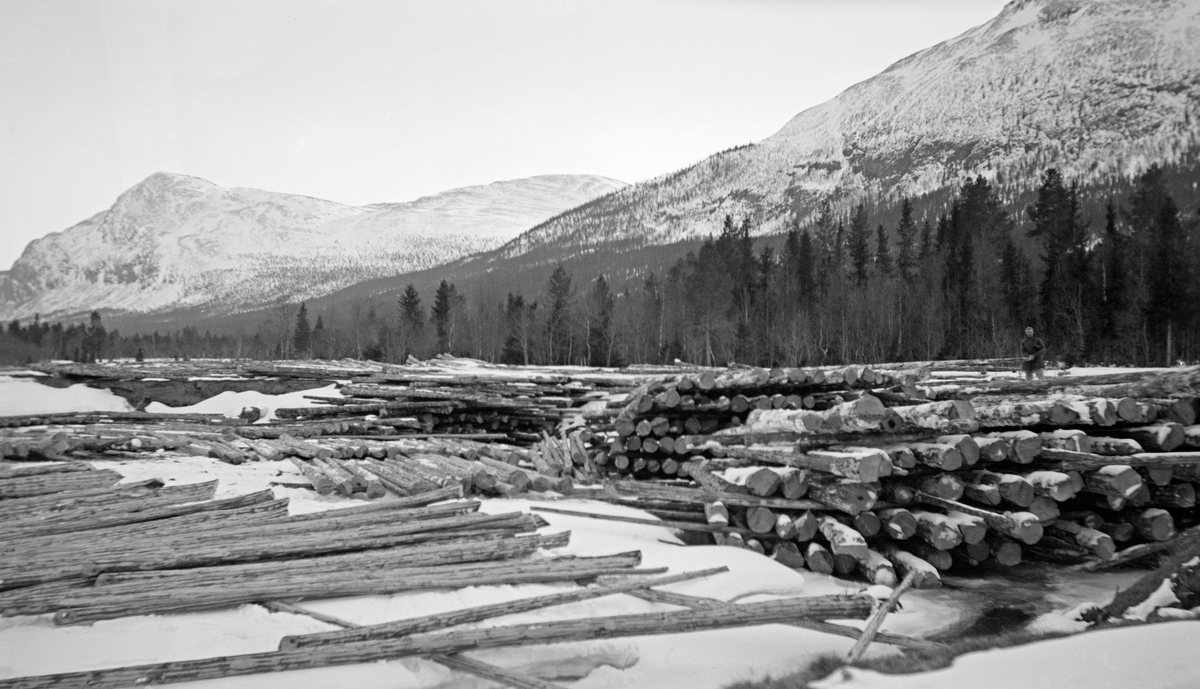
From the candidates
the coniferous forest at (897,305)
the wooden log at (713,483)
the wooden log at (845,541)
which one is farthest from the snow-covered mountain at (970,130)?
the wooden log at (845,541)

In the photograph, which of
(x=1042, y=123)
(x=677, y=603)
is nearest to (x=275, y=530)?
(x=677, y=603)

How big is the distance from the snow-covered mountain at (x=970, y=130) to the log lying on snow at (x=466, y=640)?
53302 mm

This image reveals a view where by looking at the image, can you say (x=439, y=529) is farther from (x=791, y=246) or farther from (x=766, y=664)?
(x=791, y=246)

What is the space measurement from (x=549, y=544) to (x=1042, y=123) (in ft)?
398

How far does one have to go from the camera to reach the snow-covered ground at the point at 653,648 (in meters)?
3.47

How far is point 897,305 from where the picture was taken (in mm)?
43188

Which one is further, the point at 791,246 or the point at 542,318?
the point at 542,318

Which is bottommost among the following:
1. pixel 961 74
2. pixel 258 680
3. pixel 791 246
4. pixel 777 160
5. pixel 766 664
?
pixel 766 664

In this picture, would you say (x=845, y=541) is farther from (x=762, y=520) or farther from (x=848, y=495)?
(x=762, y=520)

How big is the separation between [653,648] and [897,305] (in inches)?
1747

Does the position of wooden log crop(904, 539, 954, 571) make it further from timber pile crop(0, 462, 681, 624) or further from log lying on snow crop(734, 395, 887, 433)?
timber pile crop(0, 462, 681, 624)

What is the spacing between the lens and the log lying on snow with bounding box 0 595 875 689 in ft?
11.0

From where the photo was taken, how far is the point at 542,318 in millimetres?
57844

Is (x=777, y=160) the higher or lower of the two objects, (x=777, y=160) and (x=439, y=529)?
the higher
